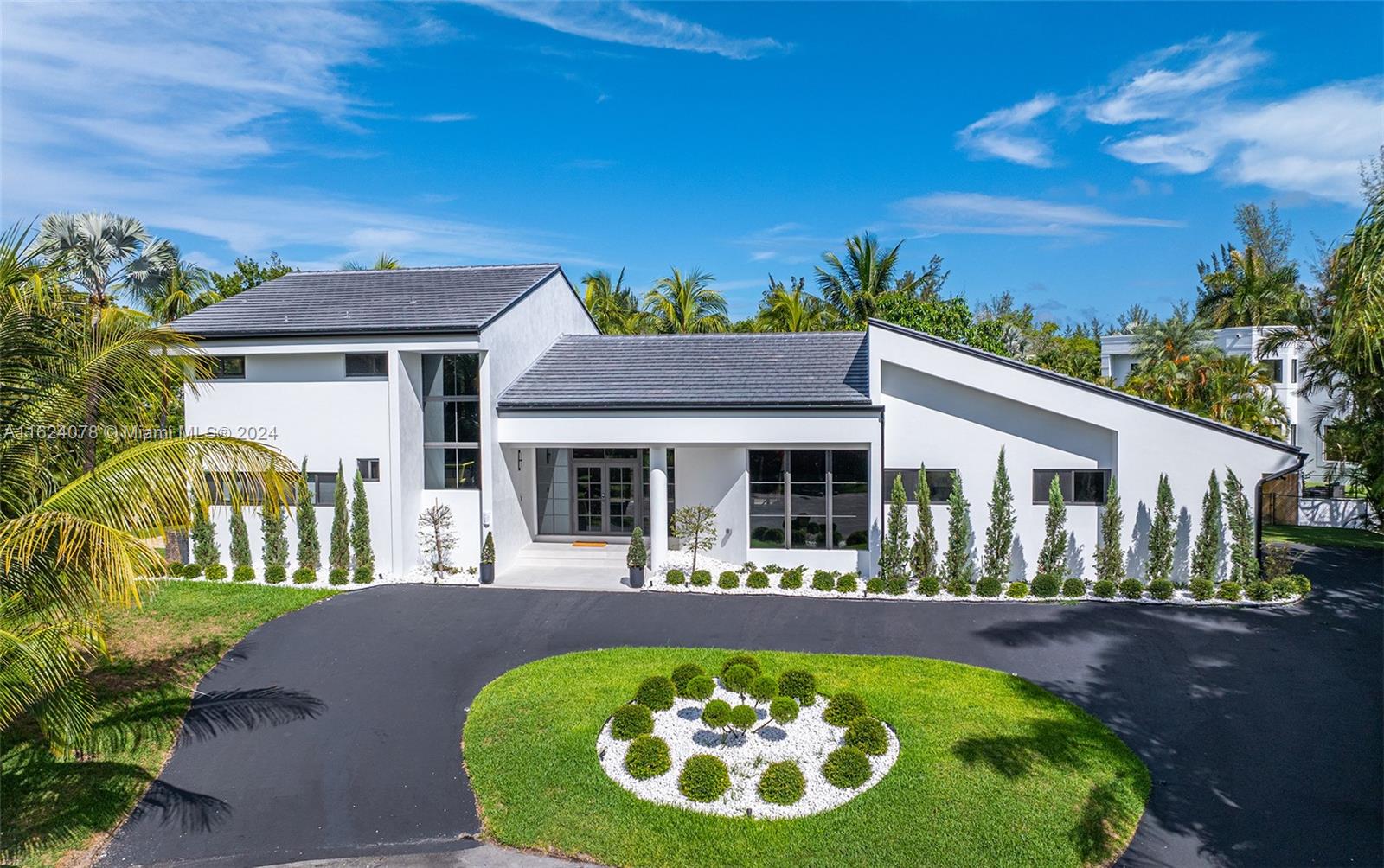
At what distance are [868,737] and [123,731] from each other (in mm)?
10091

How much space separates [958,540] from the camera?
17.5 metres

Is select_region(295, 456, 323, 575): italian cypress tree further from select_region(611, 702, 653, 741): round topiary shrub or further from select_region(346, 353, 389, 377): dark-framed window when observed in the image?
select_region(611, 702, 653, 741): round topiary shrub

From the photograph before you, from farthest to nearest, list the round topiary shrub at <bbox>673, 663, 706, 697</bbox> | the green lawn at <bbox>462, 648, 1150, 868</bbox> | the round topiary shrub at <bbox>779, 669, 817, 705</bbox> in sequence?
1. the round topiary shrub at <bbox>673, 663, 706, 697</bbox>
2. the round topiary shrub at <bbox>779, 669, 817, 705</bbox>
3. the green lawn at <bbox>462, 648, 1150, 868</bbox>

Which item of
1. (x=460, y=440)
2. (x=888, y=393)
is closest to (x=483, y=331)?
(x=460, y=440)

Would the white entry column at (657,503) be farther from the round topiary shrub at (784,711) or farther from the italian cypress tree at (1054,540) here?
the round topiary shrub at (784,711)

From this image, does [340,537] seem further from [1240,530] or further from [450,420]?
[1240,530]

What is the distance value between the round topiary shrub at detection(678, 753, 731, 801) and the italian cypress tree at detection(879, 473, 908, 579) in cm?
954

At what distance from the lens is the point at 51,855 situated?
8461 mm

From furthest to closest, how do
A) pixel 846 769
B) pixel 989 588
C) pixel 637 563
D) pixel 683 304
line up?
1. pixel 683 304
2. pixel 637 563
3. pixel 989 588
4. pixel 846 769

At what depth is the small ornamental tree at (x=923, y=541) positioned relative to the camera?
17859 millimetres

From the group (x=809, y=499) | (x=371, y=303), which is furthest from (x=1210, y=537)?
(x=371, y=303)

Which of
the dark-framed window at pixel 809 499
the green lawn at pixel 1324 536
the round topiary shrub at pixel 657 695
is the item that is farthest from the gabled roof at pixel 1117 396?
the round topiary shrub at pixel 657 695

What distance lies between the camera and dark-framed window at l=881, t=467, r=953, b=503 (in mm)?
18344

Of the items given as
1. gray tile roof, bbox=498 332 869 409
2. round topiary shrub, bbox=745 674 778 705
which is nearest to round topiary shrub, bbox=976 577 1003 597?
gray tile roof, bbox=498 332 869 409
